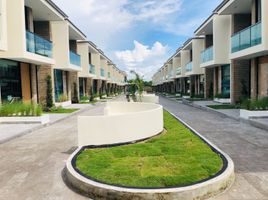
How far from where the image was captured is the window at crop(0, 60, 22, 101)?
18220 millimetres

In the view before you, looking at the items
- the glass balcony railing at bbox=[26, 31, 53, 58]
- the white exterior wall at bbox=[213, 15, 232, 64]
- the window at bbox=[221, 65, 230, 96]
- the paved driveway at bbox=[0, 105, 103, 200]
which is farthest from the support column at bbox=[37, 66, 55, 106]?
the window at bbox=[221, 65, 230, 96]

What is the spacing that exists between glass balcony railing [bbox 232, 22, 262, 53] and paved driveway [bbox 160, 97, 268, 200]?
5462mm

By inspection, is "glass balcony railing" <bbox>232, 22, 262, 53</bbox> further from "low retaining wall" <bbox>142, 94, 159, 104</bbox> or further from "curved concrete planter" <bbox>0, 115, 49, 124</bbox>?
"curved concrete planter" <bbox>0, 115, 49, 124</bbox>

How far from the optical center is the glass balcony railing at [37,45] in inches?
680

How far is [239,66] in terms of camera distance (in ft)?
75.5

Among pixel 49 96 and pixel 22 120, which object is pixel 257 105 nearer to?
pixel 22 120

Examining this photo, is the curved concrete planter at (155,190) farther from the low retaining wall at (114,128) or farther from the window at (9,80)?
the window at (9,80)

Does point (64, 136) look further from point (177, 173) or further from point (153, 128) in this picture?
point (177, 173)

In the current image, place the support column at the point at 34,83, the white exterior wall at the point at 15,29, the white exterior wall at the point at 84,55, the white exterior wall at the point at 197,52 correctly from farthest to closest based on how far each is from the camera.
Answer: the white exterior wall at the point at 84,55 → the white exterior wall at the point at 197,52 → the support column at the point at 34,83 → the white exterior wall at the point at 15,29

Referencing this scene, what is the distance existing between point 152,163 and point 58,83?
22978 millimetres

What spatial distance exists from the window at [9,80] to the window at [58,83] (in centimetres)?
678

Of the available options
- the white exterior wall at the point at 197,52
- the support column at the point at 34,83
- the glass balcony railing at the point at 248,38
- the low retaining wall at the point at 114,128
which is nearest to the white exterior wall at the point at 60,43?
the support column at the point at 34,83

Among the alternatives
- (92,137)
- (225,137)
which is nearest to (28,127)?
(92,137)

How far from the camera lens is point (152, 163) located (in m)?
6.90
